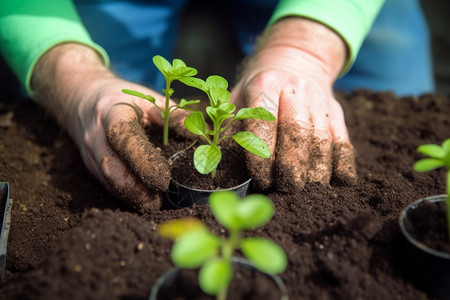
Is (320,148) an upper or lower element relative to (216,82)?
lower

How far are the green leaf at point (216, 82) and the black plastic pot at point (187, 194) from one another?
0.92 feet

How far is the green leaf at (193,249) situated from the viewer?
2.44 ft

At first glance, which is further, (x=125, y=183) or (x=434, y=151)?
(x=125, y=183)

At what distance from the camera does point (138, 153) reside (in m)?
1.32

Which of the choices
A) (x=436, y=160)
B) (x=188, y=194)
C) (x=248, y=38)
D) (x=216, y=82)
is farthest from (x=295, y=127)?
(x=248, y=38)

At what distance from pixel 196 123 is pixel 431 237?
0.68 m

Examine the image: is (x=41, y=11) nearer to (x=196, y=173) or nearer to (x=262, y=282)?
(x=196, y=173)

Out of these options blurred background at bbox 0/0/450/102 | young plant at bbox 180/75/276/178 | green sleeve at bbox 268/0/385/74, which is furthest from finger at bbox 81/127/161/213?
blurred background at bbox 0/0/450/102

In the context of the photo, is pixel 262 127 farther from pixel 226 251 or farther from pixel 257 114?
pixel 226 251

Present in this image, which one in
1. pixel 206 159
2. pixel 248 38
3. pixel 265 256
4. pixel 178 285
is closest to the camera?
pixel 265 256

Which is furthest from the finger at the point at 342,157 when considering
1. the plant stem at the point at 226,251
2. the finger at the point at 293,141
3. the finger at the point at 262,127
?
the plant stem at the point at 226,251

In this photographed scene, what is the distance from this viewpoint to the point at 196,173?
4.56 feet

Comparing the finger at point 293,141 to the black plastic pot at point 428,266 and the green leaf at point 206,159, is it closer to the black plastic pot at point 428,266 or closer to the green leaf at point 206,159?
the green leaf at point 206,159

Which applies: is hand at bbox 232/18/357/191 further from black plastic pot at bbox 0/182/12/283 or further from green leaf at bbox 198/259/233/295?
black plastic pot at bbox 0/182/12/283
